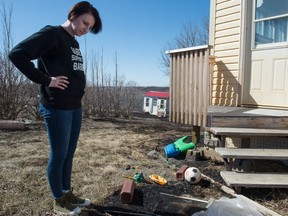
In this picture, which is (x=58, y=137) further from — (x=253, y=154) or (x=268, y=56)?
(x=268, y=56)

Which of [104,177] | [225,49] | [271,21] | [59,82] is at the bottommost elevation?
[104,177]

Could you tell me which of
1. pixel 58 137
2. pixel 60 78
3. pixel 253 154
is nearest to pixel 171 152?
pixel 253 154

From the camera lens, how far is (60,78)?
7.29ft

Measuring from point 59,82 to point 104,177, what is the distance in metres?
1.79

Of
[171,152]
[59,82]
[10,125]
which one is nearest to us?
[59,82]

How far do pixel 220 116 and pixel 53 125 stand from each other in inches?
91.2

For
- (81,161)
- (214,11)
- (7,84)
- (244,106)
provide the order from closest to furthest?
(81,161)
(244,106)
(214,11)
(7,84)

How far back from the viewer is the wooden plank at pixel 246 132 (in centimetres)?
357

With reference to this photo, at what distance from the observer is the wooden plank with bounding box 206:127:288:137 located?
A: 357cm

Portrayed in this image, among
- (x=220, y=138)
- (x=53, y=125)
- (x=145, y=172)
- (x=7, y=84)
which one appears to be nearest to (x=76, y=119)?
(x=53, y=125)

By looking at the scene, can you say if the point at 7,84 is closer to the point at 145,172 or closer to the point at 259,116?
the point at 145,172

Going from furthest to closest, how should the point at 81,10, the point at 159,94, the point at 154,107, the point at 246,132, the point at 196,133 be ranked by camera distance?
the point at 154,107, the point at 159,94, the point at 196,133, the point at 246,132, the point at 81,10

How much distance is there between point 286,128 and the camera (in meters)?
3.89

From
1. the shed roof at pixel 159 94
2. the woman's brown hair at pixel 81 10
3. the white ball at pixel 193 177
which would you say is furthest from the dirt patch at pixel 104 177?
the shed roof at pixel 159 94
